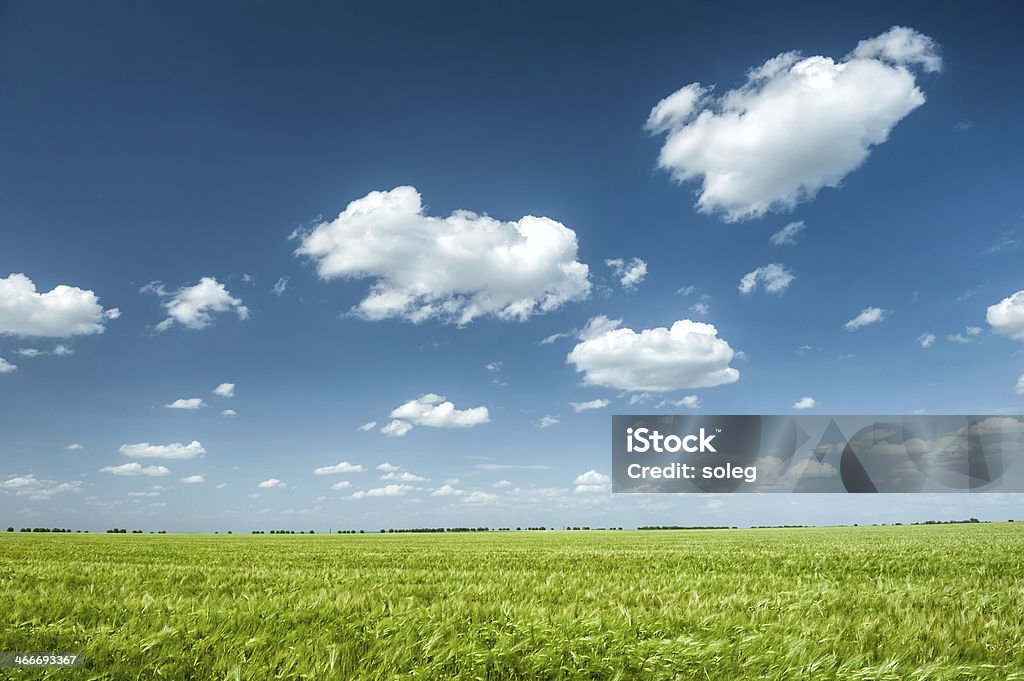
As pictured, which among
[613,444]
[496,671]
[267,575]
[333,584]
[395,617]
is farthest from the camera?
[613,444]

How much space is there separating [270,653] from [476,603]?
2.26 meters

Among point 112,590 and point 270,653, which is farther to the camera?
point 112,590

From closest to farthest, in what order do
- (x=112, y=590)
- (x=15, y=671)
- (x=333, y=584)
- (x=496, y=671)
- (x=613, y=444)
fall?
(x=15, y=671) < (x=496, y=671) < (x=112, y=590) < (x=333, y=584) < (x=613, y=444)

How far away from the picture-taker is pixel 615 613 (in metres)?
5.75

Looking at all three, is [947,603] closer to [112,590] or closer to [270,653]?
[270,653]

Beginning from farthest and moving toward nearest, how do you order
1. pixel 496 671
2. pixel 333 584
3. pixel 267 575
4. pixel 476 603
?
pixel 267 575
pixel 333 584
pixel 476 603
pixel 496 671

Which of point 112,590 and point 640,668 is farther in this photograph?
point 112,590

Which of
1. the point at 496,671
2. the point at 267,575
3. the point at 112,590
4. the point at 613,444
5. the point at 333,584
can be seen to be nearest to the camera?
the point at 496,671

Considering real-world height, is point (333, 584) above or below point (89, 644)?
below

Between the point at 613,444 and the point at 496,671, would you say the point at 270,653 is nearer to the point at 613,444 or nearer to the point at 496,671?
the point at 496,671

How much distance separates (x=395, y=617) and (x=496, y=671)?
4.70 ft

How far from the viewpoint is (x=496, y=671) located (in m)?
4.44

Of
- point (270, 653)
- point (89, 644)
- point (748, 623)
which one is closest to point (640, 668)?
point (748, 623)

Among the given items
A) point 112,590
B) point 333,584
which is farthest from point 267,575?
point 112,590
